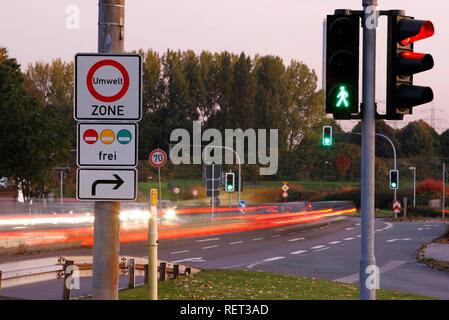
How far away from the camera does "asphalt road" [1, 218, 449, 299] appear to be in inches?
829

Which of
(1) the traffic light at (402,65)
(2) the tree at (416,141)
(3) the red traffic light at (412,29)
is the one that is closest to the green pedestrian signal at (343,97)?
(1) the traffic light at (402,65)

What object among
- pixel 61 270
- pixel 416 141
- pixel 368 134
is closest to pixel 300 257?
pixel 61 270

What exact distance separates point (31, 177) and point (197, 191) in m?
53.8

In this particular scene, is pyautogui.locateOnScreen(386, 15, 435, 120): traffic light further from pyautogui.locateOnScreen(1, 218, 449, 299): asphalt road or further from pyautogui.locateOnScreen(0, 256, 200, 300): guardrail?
pyautogui.locateOnScreen(1, 218, 449, 299): asphalt road

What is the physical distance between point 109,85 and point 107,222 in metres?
1.16

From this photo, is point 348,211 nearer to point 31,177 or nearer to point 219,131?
point 219,131

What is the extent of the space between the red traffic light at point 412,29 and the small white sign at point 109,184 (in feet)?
10.6

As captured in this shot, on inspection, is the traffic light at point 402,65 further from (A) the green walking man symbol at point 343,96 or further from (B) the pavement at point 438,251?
(B) the pavement at point 438,251

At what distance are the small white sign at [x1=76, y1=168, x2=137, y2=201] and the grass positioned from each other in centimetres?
621

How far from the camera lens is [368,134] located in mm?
8906

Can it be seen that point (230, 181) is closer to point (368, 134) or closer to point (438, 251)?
point (438, 251)

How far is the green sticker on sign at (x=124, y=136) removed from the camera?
7512 millimetres
